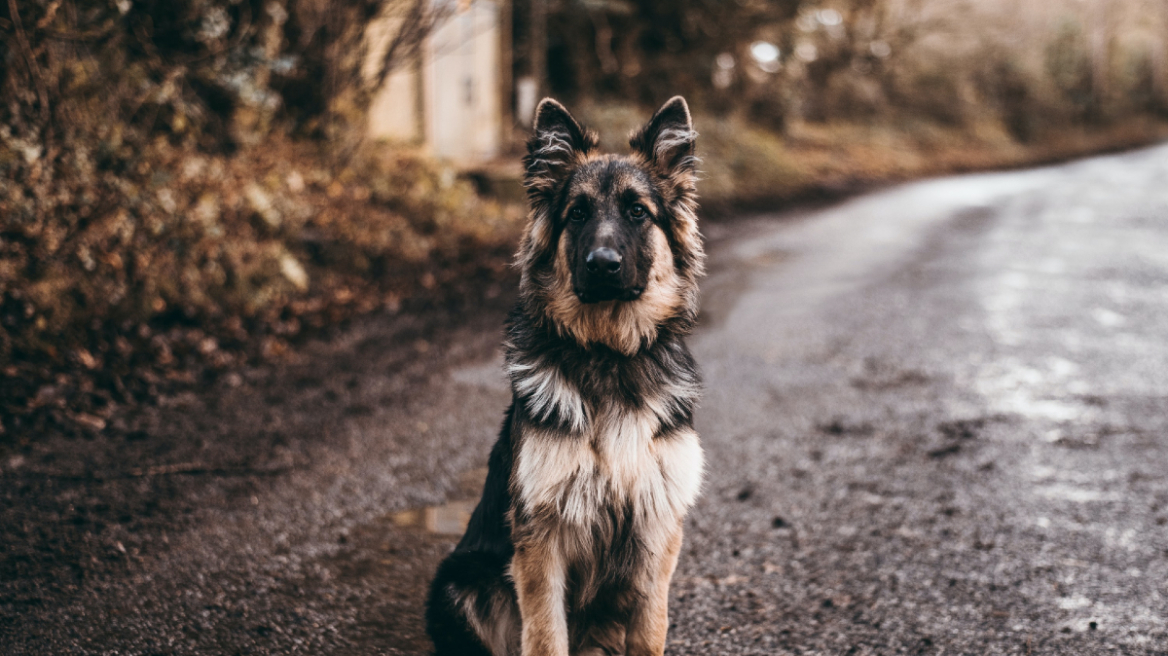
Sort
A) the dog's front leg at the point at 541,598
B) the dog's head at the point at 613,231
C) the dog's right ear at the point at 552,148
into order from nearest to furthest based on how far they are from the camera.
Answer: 1. the dog's front leg at the point at 541,598
2. the dog's head at the point at 613,231
3. the dog's right ear at the point at 552,148

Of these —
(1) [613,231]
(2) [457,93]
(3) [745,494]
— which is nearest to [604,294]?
(1) [613,231]

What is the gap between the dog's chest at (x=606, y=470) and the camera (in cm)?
312

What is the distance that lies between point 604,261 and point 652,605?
139cm

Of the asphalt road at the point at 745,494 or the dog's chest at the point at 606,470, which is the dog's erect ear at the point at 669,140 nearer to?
the dog's chest at the point at 606,470

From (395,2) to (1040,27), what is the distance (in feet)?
110

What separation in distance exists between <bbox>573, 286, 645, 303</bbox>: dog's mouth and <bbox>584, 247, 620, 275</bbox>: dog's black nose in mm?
73

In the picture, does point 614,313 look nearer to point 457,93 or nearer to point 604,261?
point 604,261

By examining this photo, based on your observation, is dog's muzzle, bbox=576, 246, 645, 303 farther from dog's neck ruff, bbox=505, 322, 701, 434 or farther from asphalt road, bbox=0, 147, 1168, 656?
asphalt road, bbox=0, 147, 1168, 656

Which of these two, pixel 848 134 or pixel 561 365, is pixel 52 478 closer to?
pixel 561 365

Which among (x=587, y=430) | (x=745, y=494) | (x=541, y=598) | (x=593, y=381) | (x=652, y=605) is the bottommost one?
(x=745, y=494)

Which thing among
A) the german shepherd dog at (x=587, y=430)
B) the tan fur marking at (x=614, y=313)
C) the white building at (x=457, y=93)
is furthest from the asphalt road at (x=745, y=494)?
the white building at (x=457, y=93)

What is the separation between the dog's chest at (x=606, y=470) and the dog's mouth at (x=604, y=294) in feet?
1.44

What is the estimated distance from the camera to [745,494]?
5160 mm

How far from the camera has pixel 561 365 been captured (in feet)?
10.9
